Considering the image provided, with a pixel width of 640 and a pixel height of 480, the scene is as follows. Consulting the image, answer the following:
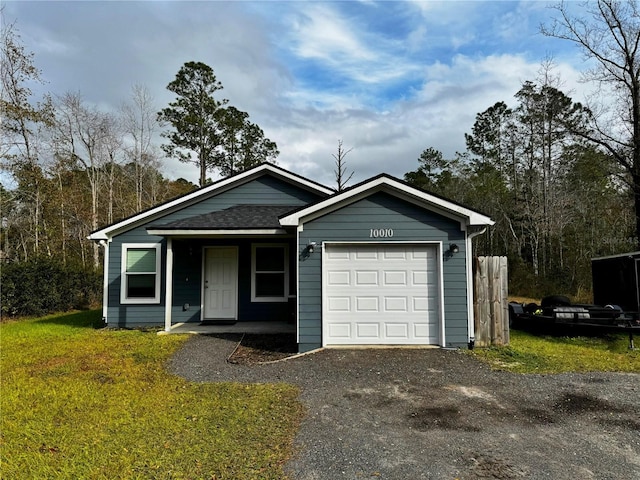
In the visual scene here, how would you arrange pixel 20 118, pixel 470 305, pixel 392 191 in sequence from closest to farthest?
pixel 470 305, pixel 392 191, pixel 20 118

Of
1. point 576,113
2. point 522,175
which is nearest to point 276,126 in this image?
point 522,175

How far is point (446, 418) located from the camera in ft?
14.3

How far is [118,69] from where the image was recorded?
2045 centimetres

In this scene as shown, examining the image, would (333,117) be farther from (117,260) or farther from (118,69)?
(117,260)

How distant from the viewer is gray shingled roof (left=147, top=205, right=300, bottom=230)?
9250mm

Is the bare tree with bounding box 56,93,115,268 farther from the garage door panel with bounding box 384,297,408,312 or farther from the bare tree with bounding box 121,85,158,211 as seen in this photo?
the garage door panel with bounding box 384,297,408,312

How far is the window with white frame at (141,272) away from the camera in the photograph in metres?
10.7

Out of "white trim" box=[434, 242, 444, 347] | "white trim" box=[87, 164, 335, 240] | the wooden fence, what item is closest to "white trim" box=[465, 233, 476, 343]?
the wooden fence

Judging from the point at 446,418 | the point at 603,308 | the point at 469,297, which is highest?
the point at 469,297

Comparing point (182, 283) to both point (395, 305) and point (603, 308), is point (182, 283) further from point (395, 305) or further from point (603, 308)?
point (603, 308)

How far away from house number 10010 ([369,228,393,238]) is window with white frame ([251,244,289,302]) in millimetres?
3723

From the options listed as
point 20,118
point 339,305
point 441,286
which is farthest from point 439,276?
point 20,118

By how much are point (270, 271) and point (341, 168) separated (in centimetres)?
1605

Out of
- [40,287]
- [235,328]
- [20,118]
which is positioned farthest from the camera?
[20,118]
